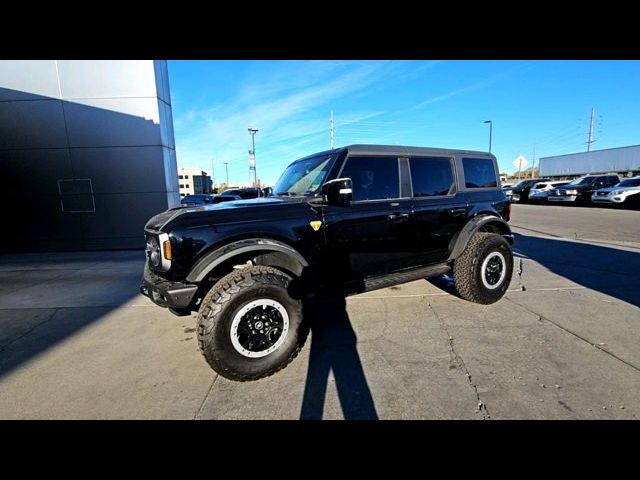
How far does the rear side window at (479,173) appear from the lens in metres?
4.20

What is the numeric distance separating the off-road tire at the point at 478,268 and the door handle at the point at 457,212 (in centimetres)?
40

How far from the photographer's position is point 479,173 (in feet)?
14.3

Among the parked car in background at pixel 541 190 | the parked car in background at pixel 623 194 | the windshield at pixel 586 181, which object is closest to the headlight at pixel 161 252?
the parked car in background at pixel 623 194

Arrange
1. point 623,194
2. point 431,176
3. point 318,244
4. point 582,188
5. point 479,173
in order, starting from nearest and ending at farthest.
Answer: point 318,244
point 431,176
point 479,173
point 623,194
point 582,188

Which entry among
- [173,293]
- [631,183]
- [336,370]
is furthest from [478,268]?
[631,183]

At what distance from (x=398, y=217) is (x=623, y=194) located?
20544 millimetres

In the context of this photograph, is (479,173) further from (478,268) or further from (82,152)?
(82,152)

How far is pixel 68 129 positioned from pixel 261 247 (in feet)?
31.7

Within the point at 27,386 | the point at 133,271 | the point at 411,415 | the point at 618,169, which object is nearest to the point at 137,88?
the point at 133,271

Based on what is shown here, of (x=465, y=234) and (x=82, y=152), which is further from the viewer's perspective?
(x=82, y=152)

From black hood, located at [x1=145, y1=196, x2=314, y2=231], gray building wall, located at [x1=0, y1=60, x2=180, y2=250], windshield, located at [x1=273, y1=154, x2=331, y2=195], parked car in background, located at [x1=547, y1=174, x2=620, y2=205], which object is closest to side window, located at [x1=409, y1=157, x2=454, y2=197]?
windshield, located at [x1=273, y1=154, x2=331, y2=195]

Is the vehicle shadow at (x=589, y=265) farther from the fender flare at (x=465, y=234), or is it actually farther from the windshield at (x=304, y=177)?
the windshield at (x=304, y=177)

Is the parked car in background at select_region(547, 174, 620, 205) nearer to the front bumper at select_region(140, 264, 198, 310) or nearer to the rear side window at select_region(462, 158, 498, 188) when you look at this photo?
the rear side window at select_region(462, 158, 498, 188)
